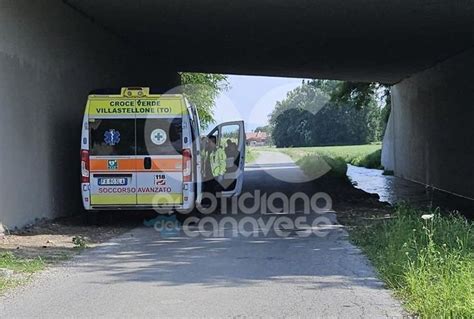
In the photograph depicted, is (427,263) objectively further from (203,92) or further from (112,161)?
(203,92)

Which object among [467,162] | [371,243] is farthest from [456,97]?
[371,243]

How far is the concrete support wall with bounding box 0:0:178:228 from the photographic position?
10641mm

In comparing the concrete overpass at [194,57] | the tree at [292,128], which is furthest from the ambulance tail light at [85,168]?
the tree at [292,128]

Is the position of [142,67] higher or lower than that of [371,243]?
higher

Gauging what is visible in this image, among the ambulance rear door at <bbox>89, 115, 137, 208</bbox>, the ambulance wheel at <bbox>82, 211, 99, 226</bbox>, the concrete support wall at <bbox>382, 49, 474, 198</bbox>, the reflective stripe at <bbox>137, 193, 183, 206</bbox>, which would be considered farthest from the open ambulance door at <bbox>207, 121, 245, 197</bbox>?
the concrete support wall at <bbox>382, 49, 474, 198</bbox>

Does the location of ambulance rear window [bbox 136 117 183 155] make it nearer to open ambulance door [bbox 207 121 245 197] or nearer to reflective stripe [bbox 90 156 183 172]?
reflective stripe [bbox 90 156 183 172]

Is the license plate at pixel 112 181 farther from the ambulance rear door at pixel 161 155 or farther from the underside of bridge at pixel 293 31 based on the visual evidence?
the underside of bridge at pixel 293 31

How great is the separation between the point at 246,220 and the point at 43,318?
790 centimetres

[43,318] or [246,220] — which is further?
[246,220]

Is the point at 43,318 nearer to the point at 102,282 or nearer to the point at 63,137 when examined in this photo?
the point at 102,282

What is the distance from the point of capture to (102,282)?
721 centimetres

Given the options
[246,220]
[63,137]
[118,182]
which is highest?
[63,137]

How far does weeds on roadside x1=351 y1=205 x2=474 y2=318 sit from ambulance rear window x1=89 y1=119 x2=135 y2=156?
470cm

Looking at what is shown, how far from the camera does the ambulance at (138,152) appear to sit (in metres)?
11.8
